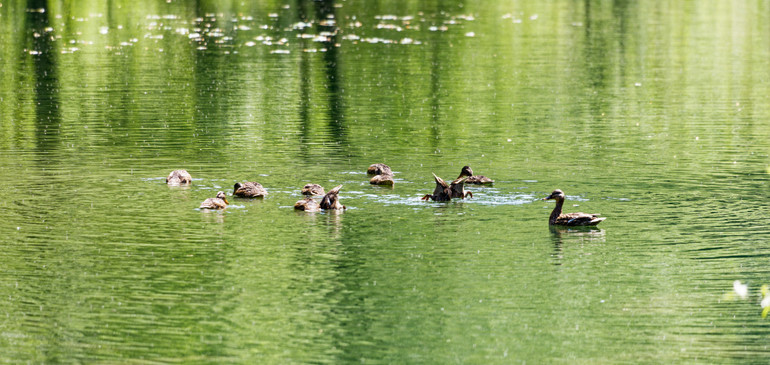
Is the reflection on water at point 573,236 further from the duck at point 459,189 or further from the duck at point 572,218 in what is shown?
the duck at point 459,189

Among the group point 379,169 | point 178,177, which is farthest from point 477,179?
point 178,177

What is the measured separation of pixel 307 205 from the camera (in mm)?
22688

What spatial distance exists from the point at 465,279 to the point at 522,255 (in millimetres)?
1729

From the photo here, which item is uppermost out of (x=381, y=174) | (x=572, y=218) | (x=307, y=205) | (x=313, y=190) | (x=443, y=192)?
(x=381, y=174)

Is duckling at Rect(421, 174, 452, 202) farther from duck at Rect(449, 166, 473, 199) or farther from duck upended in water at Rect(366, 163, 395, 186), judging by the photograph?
duck upended in water at Rect(366, 163, 395, 186)

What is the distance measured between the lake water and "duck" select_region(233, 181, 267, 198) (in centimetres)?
25

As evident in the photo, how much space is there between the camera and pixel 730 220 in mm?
21906

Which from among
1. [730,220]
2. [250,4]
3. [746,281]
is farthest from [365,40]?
[746,281]

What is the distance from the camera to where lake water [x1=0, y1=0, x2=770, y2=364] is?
Answer: 1564cm

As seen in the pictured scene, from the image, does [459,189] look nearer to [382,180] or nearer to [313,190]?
[382,180]

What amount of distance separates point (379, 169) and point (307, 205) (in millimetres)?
3573

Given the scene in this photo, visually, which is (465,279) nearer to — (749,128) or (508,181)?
(508,181)

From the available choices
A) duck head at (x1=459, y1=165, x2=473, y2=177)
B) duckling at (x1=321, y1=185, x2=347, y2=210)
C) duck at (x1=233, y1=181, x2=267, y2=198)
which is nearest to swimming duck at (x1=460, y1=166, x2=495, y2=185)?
duck head at (x1=459, y1=165, x2=473, y2=177)

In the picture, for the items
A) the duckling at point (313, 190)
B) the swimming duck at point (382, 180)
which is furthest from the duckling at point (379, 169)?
the duckling at point (313, 190)
